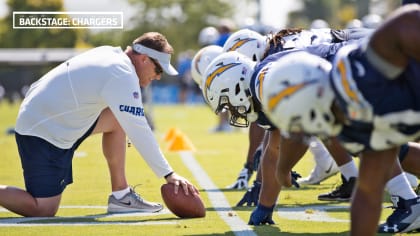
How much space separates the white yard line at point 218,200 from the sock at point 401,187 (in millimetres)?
930

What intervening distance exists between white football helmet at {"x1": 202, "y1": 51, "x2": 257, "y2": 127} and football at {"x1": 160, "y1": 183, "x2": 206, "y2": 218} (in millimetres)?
618

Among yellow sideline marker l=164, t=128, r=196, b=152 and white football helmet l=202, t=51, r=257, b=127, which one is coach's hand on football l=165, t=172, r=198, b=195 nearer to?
white football helmet l=202, t=51, r=257, b=127

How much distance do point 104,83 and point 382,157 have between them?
8.47 feet

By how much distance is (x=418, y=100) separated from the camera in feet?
15.1

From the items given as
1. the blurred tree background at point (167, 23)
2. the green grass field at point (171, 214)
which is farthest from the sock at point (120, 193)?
the blurred tree background at point (167, 23)

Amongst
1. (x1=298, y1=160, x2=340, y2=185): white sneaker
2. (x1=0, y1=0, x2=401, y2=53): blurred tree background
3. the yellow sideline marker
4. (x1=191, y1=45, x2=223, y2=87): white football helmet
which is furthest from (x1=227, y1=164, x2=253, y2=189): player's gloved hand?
(x1=0, y1=0, x2=401, y2=53): blurred tree background

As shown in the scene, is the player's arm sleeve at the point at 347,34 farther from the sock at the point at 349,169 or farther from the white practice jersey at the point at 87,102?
the white practice jersey at the point at 87,102

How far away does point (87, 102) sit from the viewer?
674cm

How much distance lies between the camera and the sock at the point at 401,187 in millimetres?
5883

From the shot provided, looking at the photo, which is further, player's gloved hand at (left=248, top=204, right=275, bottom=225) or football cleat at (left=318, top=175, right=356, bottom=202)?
football cleat at (left=318, top=175, right=356, bottom=202)

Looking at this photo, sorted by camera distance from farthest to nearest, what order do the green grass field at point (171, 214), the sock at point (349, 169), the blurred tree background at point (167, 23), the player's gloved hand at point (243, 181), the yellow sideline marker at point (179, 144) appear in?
the blurred tree background at point (167, 23)
the yellow sideline marker at point (179, 144)
the player's gloved hand at point (243, 181)
the sock at point (349, 169)
the green grass field at point (171, 214)

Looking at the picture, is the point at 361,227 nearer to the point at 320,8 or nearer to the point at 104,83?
the point at 104,83

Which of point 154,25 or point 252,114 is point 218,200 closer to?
point 252,114

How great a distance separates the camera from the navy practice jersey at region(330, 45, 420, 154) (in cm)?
449
